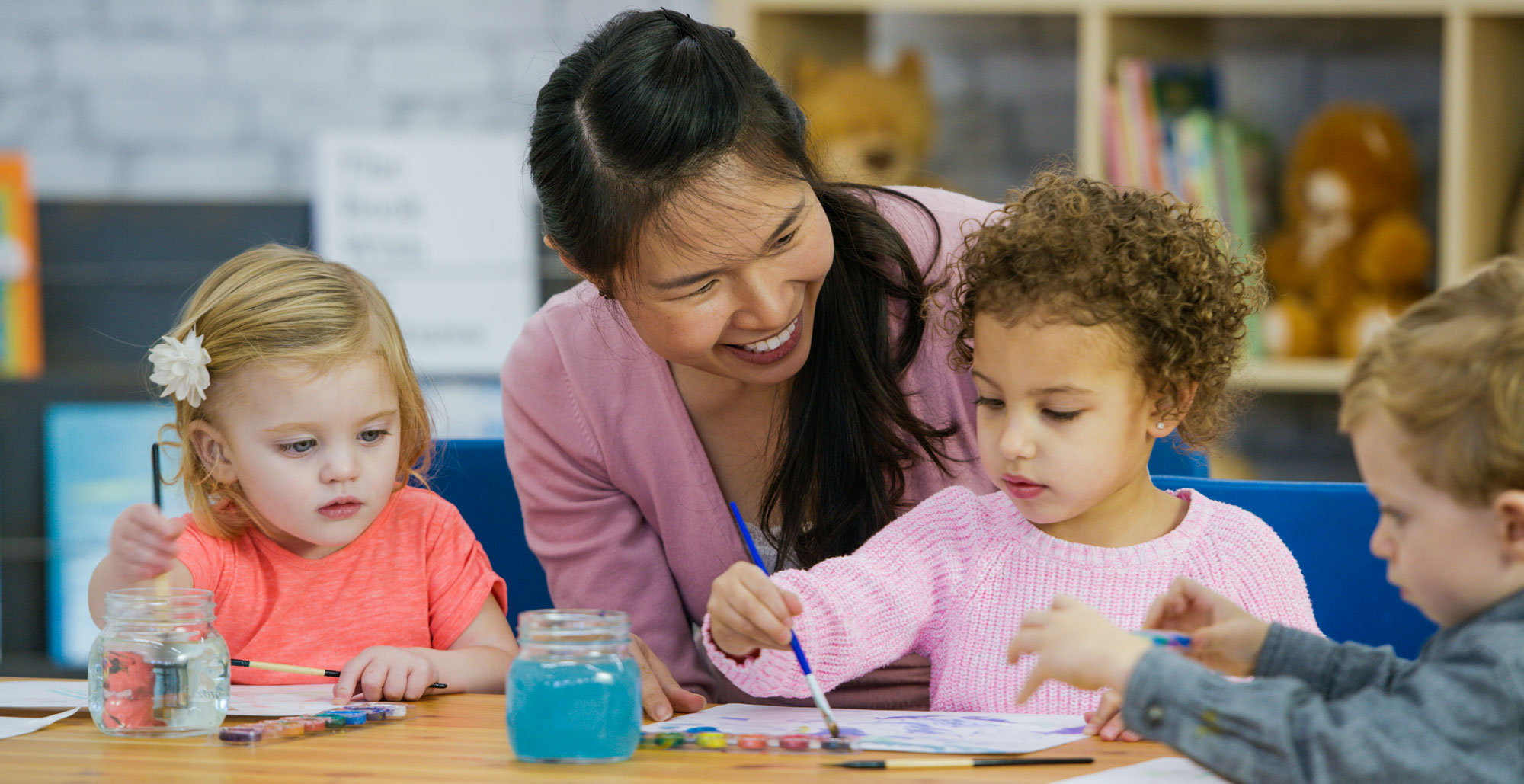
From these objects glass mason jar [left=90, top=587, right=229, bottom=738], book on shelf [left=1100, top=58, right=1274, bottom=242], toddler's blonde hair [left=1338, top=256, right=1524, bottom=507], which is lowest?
glass mason jar [left=90, top=587, right=229, bottom=738]

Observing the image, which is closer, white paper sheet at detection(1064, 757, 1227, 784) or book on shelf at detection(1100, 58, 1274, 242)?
white paper sheet at detection(1064, 757, 1227, 784)

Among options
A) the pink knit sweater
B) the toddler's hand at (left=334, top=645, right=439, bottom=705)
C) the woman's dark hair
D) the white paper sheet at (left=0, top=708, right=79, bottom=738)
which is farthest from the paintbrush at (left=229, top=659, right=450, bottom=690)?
the woman's dark hair

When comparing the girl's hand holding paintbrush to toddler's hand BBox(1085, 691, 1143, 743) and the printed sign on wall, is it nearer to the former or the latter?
toddler's hand BBox(1085, 691, 1143, 743)

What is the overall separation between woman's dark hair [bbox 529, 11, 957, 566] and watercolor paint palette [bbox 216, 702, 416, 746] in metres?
0.41

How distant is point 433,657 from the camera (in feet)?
3.94

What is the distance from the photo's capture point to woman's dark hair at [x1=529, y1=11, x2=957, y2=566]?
3.81ft

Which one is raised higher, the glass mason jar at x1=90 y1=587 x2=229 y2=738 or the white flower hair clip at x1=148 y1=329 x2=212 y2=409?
the white flower hair clip at x1=148 y1=329 x2=212 y2=409

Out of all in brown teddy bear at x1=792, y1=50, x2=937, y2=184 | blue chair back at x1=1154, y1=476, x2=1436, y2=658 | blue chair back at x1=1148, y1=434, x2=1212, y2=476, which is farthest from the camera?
brown teddy bear at x1=792, y1=50, x2=937, y2=184

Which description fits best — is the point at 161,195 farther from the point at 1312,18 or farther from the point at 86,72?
the point at 1312,18

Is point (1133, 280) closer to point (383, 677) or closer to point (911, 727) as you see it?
point (911, 727)

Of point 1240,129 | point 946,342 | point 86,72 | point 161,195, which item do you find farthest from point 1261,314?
point 86,72

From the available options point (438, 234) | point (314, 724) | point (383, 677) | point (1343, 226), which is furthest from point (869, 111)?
point (314, 724)

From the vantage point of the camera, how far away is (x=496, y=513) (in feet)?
5.18

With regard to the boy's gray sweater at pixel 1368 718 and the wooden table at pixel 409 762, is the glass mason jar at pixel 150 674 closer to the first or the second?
the wooden table at pixel 409 762
